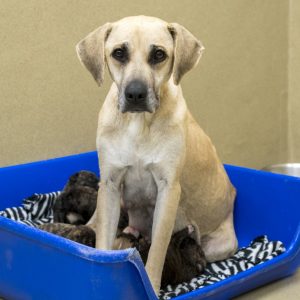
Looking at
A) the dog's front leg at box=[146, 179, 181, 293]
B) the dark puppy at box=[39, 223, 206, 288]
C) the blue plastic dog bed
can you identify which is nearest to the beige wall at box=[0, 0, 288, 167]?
the blue plastic dog bed

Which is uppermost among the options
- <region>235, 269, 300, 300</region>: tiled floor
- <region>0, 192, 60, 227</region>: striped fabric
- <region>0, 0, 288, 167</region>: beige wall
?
<region>0, 0, 288, 167</region>: beige wall

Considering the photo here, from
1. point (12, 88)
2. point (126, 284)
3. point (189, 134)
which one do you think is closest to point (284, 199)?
point (189, 134)

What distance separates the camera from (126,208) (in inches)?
108

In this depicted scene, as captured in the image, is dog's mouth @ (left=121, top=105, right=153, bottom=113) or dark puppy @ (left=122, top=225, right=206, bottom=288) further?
dark puppy @ (left=122, top=225, right=206, bottom=288)

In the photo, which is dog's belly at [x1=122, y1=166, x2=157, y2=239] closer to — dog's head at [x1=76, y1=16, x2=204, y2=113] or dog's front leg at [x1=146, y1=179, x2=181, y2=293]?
dog's front leg at [x1=146, y1=179, x2=181, y2=293]

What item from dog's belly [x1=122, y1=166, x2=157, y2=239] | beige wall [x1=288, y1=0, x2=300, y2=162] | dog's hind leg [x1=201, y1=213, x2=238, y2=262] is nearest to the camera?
dog's belly [x1=122, y1=166, x2=157, y2=239]

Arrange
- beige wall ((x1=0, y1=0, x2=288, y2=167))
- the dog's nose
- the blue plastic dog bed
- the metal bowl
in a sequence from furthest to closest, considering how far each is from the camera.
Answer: the metal bowl
beige wall ((x1=0, y1=0, x2=288, y2=167))
the dog's nose
the blue plastic dog bed

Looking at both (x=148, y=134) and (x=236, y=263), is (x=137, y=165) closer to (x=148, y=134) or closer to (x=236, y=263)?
(x=148, y=134)

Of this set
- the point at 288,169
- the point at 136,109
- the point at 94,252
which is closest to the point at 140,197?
the point at 136,109

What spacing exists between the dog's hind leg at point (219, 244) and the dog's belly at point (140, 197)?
0.90 feet

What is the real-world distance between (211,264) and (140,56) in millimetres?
1004

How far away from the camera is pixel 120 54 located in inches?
92.6

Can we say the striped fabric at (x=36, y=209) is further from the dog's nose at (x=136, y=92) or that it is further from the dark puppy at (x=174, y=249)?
the dog's nose at (x=136, y=92)

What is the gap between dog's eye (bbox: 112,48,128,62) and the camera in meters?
2.34
